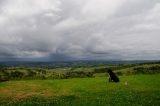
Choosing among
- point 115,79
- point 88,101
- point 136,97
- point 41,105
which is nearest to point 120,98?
point 136,97

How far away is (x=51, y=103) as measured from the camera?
2792 cm

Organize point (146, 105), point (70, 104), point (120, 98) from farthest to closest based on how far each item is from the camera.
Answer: point (120, 98)
point (70, 104)
point (146, 105)

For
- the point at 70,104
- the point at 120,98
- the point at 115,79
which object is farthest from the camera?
the point at 115,79

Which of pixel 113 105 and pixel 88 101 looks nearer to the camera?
pixel 113 105

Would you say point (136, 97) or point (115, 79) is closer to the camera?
point (136, 97)

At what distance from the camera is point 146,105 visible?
24.7 m

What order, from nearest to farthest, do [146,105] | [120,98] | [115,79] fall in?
[146,105], [120,98], [115,79]

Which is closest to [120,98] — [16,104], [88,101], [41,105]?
[88,101]

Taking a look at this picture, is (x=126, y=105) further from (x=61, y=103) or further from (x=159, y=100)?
(x=61, y=103)

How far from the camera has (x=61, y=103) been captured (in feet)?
90.2

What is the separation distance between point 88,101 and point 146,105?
620cm

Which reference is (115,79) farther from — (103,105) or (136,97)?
(103,105)

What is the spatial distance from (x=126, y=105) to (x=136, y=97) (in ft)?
16.6

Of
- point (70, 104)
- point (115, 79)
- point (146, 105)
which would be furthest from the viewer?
point (115, 79)
